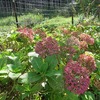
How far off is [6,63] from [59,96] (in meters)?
0.31

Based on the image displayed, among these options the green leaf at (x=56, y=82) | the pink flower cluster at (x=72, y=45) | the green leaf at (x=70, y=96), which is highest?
the pink flower cluster at (x=72, y=45)

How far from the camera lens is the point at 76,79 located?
1201mm

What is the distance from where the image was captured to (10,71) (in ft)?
4.32

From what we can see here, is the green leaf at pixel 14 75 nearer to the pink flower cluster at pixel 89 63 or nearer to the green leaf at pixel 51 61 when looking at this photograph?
the green leaf at pixel 51 61

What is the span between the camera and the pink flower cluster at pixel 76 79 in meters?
1.20

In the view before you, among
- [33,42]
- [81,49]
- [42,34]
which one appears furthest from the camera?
[42,34]

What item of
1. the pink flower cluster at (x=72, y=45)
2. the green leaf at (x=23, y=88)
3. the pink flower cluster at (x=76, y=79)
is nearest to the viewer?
the pink flower cluster at (x=76, y=79)

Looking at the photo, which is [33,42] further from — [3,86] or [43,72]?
[43,72]

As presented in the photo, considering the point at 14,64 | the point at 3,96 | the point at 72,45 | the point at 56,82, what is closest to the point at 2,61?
the point at 14,64

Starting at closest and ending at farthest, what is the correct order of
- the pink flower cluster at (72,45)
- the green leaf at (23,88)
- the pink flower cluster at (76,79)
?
the pink flower cluster at (76,79) → the green leaf at (23,88) → the pink flower cluster at (72,45)

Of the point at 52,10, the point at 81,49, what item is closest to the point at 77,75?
the point at 81,49

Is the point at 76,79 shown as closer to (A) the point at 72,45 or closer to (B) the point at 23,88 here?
(B) the point at 23,88

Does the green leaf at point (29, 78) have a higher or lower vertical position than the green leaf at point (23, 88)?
higher

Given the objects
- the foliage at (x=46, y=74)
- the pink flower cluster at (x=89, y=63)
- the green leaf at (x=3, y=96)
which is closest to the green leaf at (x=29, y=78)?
the foliage at (x=46, y=74)
